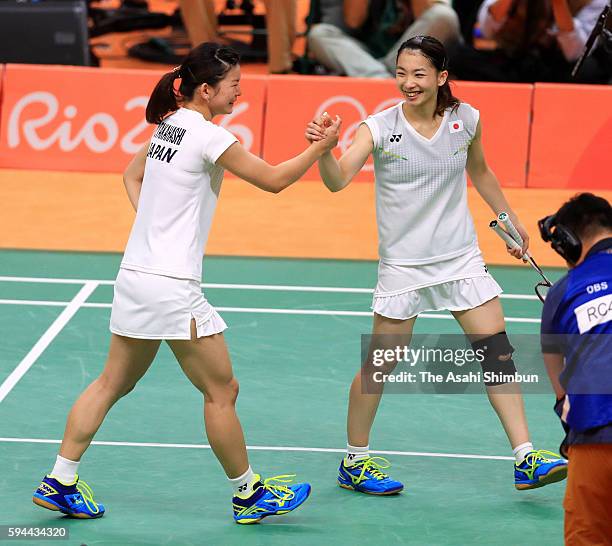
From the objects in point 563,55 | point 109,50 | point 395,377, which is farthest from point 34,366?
point 109,50

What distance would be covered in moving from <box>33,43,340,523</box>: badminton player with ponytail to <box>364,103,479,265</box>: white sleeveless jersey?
A: 0.54 meters

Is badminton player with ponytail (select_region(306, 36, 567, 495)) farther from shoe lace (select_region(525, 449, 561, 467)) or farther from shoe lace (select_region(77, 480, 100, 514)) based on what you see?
shoe lace (select_region(77, 480, 100, 514))

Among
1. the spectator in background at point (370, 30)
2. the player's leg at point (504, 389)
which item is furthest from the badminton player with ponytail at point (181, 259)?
the spectator in background at point (370, 30)

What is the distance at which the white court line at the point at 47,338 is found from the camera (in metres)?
7.58

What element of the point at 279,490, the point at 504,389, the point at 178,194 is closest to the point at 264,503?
the point at 279,490

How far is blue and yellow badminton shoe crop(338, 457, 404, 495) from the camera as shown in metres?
6.23

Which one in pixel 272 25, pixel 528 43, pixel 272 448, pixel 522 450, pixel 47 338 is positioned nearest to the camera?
pixel 522 450

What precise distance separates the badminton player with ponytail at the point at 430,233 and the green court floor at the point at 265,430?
0.29m

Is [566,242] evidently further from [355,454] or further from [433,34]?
[433,34]

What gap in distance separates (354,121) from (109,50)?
5176mm

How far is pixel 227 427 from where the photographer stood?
224 inches

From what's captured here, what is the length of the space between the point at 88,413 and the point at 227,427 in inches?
23.9

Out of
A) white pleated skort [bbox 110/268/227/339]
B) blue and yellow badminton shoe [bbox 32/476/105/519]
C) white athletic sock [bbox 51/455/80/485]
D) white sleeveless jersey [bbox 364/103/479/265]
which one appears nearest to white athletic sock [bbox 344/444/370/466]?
white sleeveless jersey [bbox 364/103/479/265]

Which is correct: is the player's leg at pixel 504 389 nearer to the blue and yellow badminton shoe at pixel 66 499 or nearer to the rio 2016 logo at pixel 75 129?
the blue and yellow badminton shoe at pixel 66 499
